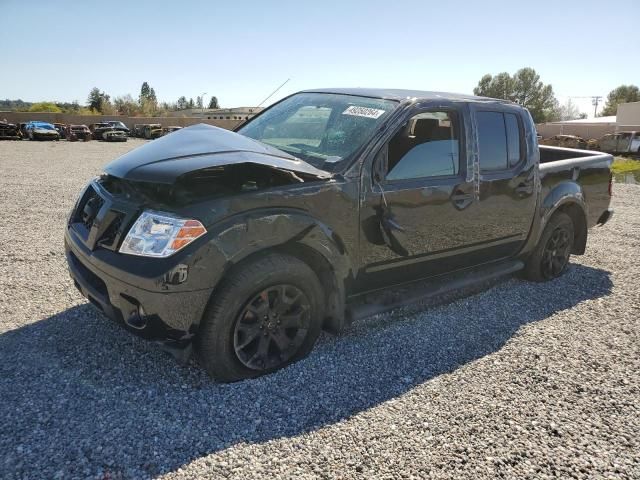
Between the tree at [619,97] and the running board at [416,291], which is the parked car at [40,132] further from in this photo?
the tree at [619,97]

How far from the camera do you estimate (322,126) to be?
13.0ft

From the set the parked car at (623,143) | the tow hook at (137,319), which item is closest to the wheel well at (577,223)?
the tow hook at (137,319)

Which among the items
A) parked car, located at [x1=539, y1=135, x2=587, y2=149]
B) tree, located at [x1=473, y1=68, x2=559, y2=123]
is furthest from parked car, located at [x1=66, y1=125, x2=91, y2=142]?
tree, located at [x1=473, y1=68, x2=559, y2=123]

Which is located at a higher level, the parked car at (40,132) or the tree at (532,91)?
the tree at (532,91)

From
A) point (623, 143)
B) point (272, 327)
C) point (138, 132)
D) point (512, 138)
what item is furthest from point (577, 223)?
point (138, 132)

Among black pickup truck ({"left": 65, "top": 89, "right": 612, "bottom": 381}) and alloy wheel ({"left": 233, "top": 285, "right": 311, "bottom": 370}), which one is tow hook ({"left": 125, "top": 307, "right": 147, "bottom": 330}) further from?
alloy wheel ({"left": 233, "top": 285, "right": 311, "bottom": 370})

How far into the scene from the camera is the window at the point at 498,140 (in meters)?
4.30

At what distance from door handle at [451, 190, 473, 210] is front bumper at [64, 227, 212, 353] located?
2149 millimetres

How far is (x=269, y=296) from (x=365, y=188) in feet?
3.31

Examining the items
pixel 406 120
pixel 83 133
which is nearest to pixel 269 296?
pixel 406 120

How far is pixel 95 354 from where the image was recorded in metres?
3.46

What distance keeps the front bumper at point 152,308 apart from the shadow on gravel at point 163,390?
0.42 meters

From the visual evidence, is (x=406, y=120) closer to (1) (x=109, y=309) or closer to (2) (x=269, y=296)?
(2) (x=269, y=296)

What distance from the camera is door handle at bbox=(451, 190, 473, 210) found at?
402 cm
